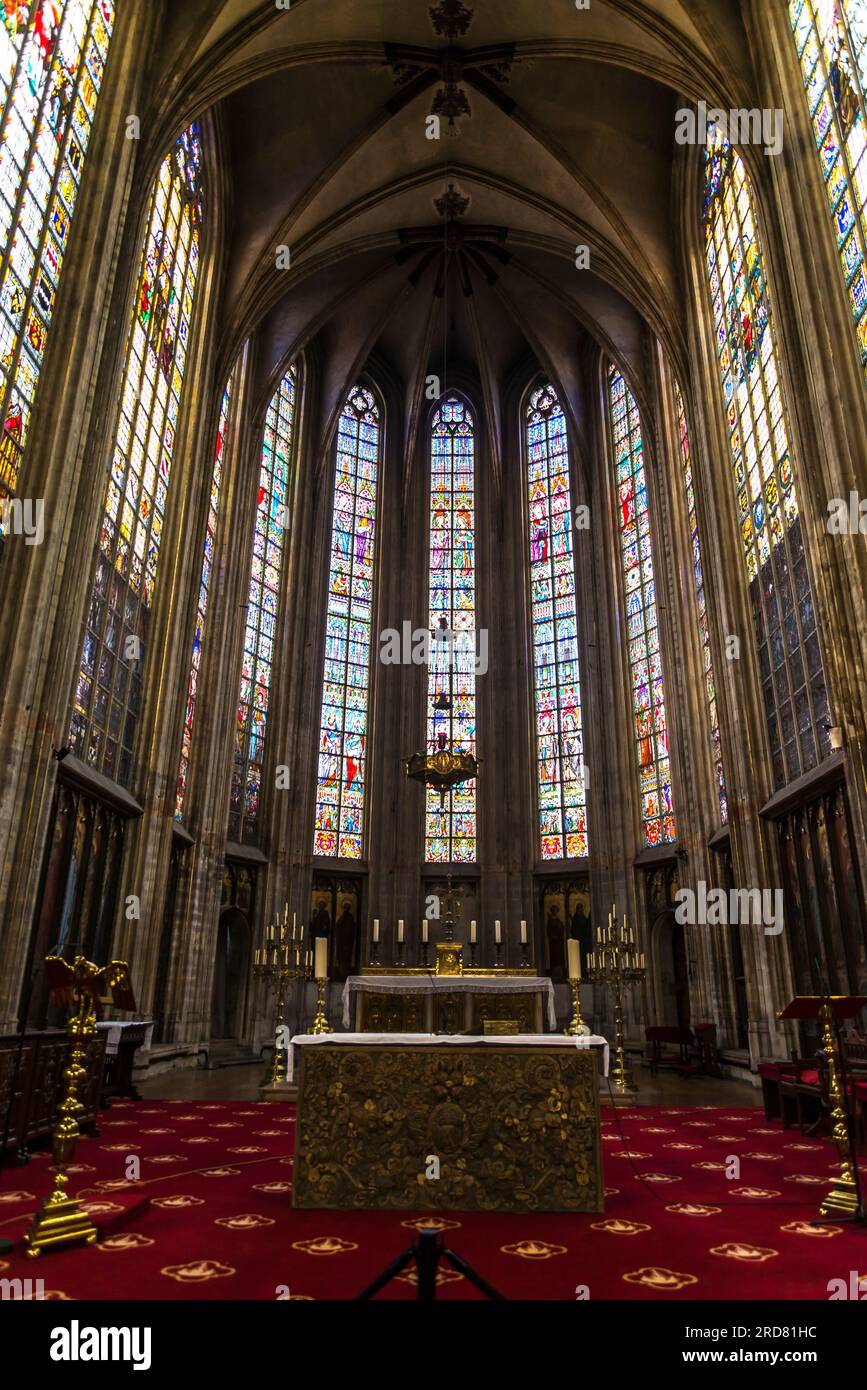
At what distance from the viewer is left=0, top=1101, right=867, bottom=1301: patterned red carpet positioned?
362 centimetres

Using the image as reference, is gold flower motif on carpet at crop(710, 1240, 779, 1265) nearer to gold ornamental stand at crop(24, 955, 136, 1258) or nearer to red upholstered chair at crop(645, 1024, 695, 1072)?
gold ornamental stand at crop(24, 955, 136, 1258)

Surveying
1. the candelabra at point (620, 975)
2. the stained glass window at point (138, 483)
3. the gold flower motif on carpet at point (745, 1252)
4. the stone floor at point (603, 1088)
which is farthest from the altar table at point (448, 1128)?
the stained glass window at point (138, 483)

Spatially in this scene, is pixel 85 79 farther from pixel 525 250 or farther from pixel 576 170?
pixel 525 250

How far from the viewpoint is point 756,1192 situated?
17.9ft

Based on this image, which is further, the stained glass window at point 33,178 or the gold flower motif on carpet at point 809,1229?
the stained glass window at point 33,178

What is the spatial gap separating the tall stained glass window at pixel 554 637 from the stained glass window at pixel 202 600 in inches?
346

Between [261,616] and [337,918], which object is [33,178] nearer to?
[261,616]

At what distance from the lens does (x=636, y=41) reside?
48.1 feet

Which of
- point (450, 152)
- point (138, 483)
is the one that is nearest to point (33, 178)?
point (138, 483)

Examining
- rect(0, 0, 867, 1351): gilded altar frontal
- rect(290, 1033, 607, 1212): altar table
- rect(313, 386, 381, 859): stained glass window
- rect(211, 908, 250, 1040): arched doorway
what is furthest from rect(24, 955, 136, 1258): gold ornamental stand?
rect(313, 386, 381, 859): stained glass window

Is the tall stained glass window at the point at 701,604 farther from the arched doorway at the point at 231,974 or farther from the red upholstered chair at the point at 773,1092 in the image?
the arched doorway at the point at 231,974

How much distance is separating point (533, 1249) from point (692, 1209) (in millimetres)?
1306

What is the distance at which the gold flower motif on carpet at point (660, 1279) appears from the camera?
3.62m

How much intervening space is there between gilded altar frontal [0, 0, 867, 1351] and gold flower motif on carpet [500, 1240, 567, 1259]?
0.39ft
